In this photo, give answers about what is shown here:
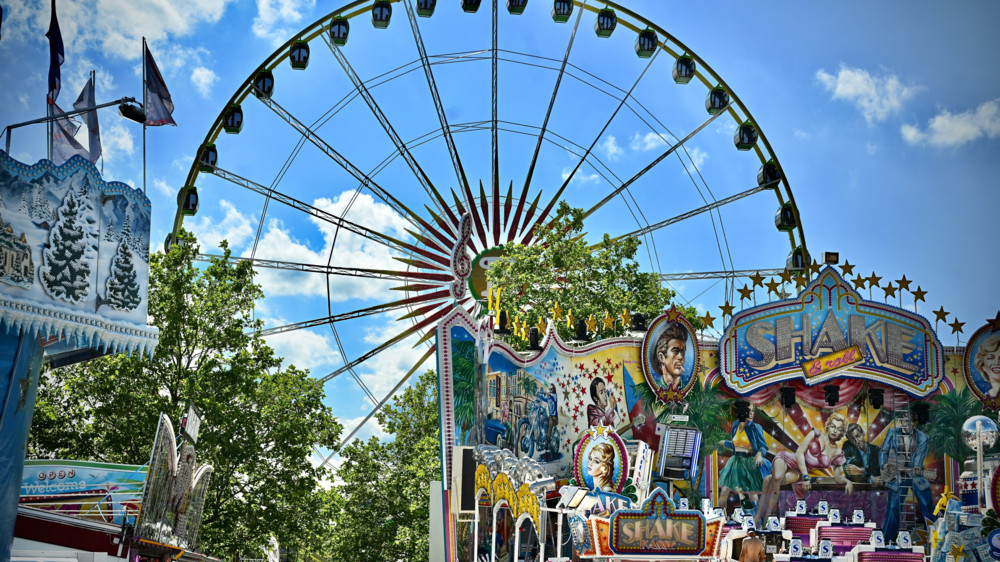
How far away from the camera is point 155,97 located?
19.0 metres

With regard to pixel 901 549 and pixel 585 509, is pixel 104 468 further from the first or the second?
pixel 901 549

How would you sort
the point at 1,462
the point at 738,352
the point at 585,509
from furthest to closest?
the point at 738,352, the point at 585,509, the point at 1,462

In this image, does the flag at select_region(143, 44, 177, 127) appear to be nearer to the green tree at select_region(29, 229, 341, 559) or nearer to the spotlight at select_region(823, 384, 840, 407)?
the green tree at select_region(29, 229, 341, 559)

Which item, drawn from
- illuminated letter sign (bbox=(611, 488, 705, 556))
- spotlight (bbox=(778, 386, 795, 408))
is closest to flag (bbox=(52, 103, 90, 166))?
illuminated letter sign (bbox=(611, 488, 705, 556))

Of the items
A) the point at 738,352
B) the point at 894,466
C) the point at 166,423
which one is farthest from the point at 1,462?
the point at 894,466

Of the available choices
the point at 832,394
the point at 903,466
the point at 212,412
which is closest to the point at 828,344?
the point at 832,394

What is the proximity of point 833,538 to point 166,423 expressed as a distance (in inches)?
500

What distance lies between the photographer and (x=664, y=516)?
15180 mm

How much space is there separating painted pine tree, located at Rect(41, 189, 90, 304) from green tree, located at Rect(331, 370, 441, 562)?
1960 cm

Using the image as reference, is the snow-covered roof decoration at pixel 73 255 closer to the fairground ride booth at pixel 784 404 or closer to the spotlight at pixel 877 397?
the fairground ride booth at pixel 784 404

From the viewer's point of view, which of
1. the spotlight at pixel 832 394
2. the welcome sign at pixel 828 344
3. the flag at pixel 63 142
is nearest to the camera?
the flag at pixel 63 142

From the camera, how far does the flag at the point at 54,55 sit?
559 inches

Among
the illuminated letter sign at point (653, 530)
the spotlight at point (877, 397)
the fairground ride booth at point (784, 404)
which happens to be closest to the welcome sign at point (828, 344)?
the fairground ride booth at point (784, 404)

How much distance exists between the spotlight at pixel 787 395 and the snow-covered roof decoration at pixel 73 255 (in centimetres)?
1558
